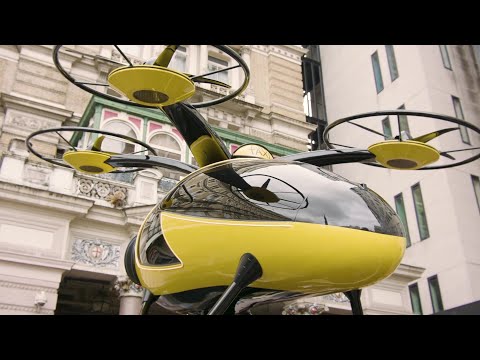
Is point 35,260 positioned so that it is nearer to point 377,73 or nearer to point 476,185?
point 476,185

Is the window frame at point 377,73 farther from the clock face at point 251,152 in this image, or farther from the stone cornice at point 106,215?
the clock face at point 251,152

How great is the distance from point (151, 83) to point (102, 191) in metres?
9.65

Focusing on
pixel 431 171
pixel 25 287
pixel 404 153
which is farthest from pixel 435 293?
pixel 404 153

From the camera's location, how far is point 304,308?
13297 mm

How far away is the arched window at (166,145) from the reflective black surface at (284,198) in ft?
34.7

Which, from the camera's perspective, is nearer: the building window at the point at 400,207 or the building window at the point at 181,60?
the building window at the point at 181,60

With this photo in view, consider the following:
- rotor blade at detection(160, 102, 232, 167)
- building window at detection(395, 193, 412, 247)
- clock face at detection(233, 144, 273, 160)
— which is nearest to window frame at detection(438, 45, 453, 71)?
building window at detection(395, 193, 412, 247)

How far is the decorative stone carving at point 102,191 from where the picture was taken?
39.7 feet

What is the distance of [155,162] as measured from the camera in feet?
15.1

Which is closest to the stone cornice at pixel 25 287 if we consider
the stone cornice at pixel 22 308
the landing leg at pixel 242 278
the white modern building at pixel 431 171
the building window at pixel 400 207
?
the stone cornice at pixel 22 308
